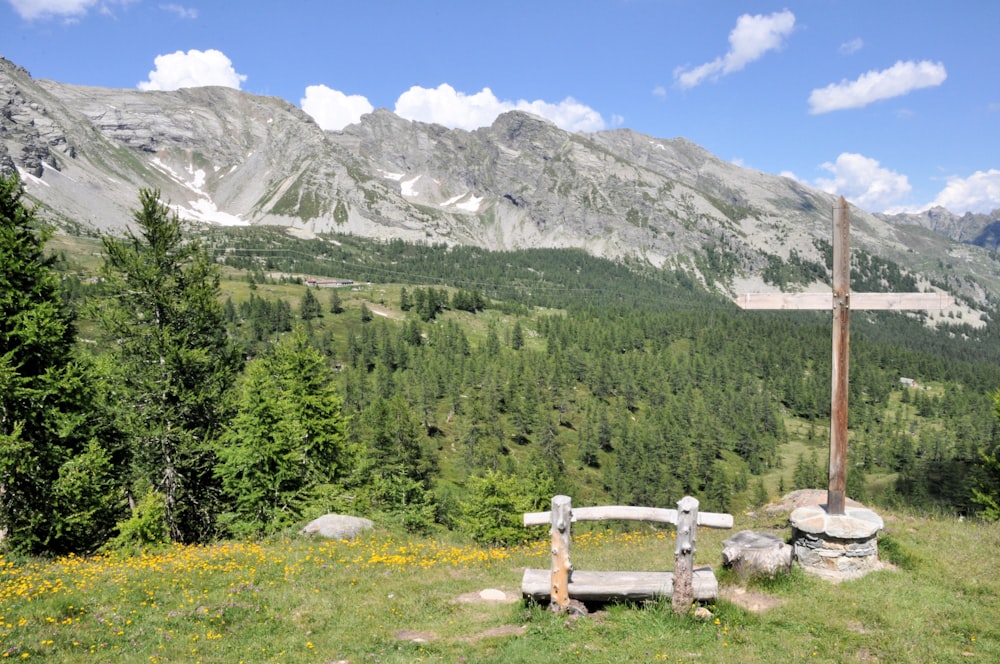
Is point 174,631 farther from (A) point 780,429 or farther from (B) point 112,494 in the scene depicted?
(A) point 780,429

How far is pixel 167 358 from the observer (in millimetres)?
21875

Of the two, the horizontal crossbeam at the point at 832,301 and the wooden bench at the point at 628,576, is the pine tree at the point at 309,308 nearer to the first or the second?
the horizontal crossbeam at the point at 832,301

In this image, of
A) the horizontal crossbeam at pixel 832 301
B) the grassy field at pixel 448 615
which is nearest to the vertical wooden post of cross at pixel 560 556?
the grassy field at pixel 448 615

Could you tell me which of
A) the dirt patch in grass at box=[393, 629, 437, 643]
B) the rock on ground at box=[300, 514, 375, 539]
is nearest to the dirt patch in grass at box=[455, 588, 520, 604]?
the dirt patch in grass at box=[393, 629, 437, 643]

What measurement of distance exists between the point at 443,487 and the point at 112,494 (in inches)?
2632

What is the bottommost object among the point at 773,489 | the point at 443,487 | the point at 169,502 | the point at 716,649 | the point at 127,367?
the point at 773,489

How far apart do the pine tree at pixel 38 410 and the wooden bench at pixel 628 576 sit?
19.1 m

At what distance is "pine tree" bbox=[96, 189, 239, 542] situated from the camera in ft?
71.5

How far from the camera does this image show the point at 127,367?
2150 centimetres

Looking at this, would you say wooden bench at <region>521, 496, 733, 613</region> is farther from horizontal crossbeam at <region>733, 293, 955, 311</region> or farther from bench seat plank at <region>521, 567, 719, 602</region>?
horizontal crossbeam at <region>733, 293, 955, 311</region>

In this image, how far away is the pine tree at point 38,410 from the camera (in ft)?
63.2

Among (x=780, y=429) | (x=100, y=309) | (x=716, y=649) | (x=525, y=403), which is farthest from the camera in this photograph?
(x=780, y=429)

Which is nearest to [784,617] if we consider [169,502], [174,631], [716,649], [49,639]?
[716,649]

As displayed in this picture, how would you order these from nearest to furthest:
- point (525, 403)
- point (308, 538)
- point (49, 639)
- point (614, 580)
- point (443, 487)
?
point (49, 639), point (614, 580), point (308, 538), point (443, 487), point (525, 403)
